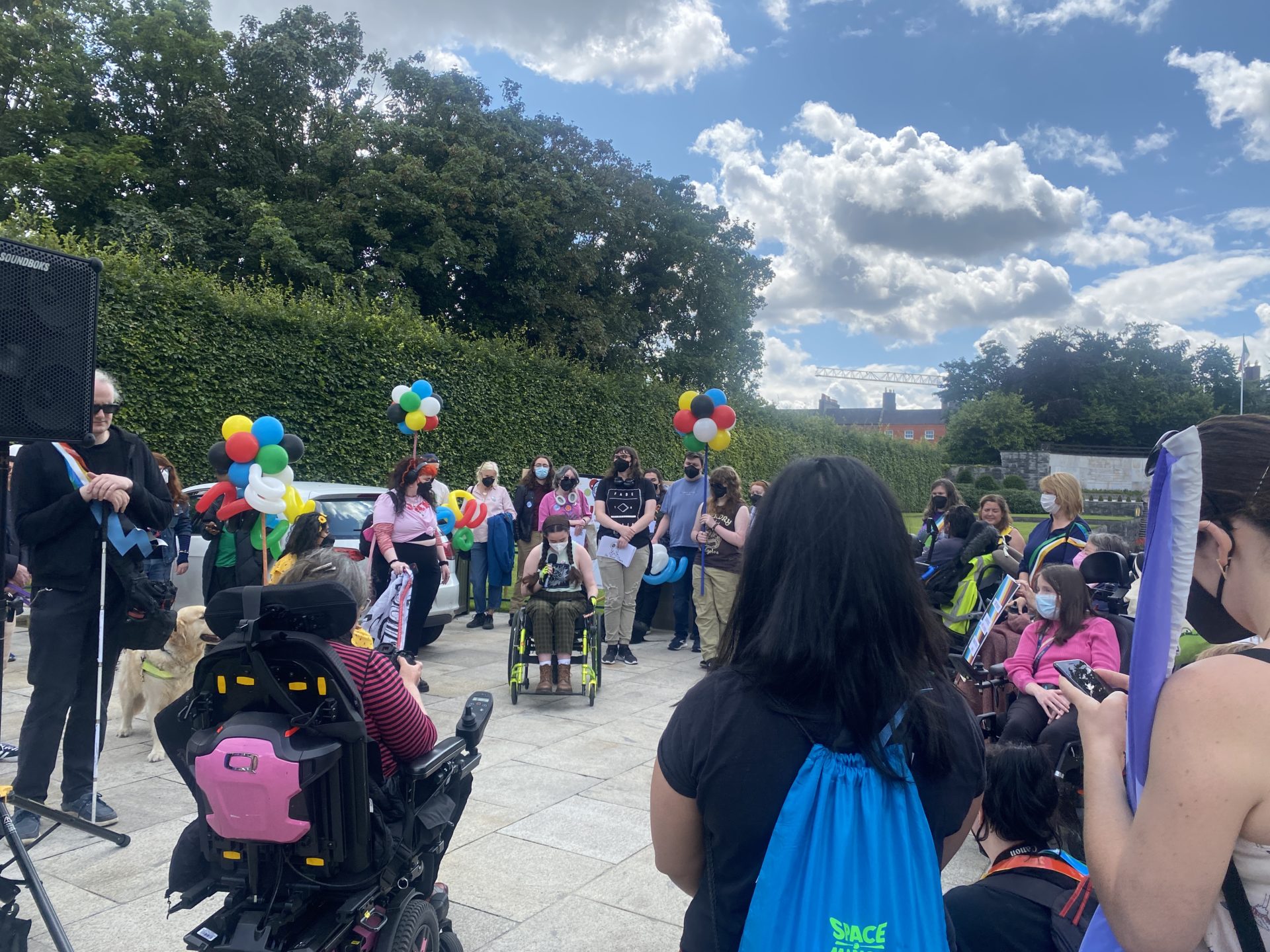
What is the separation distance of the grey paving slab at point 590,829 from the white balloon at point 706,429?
429 centimetres

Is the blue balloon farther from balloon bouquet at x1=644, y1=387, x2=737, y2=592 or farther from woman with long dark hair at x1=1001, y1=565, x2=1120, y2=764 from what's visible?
woman with long dark hair at x1=1001, y1=565, x2=1120, y2=764

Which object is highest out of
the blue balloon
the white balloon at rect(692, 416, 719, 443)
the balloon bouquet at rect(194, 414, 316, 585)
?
the white balloon at rect(692, 416, 719, 443)

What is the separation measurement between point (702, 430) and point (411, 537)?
9.37 feet

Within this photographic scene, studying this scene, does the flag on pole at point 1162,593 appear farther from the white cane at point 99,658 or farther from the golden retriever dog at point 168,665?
the golden retriever dog at point 168,665

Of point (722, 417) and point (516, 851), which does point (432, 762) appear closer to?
point (516, 851)

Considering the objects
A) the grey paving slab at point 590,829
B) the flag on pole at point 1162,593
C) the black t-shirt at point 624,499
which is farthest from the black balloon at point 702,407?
the flag on pole at point 1162,593

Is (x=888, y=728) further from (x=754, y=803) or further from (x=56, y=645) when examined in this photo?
(x=56, y=645)

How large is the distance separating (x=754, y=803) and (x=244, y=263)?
2024cm

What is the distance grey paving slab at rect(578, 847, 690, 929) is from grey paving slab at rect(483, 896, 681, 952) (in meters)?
0.05

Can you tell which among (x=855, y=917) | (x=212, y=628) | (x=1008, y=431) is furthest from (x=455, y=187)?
(x=1008, y=431)

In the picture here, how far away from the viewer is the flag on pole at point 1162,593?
124 centimetres

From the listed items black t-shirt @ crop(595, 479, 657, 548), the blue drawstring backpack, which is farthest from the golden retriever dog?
the blue drawstring backpack

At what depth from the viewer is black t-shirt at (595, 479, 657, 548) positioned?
29.3 ft

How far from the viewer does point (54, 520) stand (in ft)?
13.2
